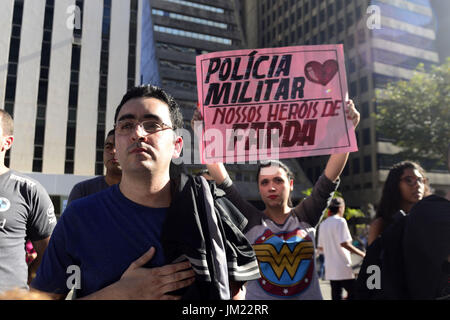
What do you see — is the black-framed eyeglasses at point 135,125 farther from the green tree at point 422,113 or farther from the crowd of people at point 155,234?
the green tree at point 422,113

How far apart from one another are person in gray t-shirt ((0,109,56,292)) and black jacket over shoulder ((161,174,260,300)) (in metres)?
1.48

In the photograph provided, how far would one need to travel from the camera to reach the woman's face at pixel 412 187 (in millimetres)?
3175

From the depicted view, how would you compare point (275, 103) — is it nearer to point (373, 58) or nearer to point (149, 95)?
point (149, 95)

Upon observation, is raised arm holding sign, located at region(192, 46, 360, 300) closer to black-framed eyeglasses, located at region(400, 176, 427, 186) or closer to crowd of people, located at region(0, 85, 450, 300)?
crowd of people, located at region(0, 85, 450, 300)

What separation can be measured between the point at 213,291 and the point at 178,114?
2.62ft

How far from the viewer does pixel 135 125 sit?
151cm

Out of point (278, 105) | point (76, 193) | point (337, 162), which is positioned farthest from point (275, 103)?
point (76, 193)

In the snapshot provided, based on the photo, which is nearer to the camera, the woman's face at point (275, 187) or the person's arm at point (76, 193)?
the woman's face at point (275, 187)

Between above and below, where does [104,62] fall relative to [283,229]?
above

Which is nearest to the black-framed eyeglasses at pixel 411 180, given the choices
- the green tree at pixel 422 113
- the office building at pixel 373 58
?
the green tree at pixel 422 113

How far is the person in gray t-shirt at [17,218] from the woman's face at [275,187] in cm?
159

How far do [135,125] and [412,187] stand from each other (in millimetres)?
2664

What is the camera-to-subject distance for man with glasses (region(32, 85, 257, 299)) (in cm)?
129

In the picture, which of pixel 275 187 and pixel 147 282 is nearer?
pixel 147 282
